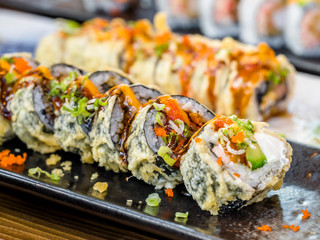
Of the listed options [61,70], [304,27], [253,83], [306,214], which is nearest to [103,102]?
[61,70]

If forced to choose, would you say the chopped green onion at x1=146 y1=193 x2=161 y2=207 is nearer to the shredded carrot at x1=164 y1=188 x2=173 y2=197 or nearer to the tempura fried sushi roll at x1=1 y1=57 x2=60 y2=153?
the shredded carrot at x1=164 y1=188 x2=173 y2=197

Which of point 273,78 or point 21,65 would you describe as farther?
point 273,78

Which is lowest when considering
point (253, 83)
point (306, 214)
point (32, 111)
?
point (306, 214)

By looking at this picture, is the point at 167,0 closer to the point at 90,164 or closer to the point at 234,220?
the point at 90,164

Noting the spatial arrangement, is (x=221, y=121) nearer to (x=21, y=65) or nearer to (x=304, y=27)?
(x=21, y=65)

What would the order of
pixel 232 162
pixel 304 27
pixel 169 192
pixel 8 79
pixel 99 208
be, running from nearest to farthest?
pixel 232 162 < pixel 99 208 < pixel 169 192 < pixel 8 79 < pixel 304 27
